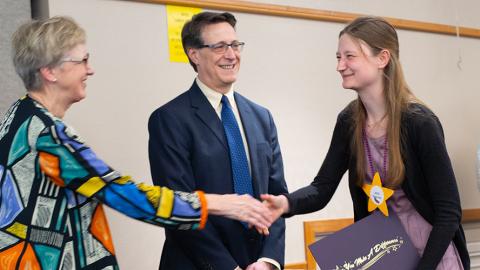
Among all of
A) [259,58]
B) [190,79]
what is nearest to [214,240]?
[190,79]

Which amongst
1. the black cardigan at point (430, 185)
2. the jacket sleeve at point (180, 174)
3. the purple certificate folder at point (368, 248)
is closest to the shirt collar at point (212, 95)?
the jacket sleeve at point (180, 174)

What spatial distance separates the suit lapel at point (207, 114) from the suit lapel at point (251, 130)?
87mm

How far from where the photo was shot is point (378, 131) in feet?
5.45

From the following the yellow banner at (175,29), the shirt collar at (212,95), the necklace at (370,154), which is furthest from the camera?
the yellow banner at (175,29)

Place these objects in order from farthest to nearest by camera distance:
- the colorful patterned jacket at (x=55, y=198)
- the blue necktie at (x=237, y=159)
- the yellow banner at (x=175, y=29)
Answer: the yellow banner at (x=175, y=29) < the blue necktie at (x=237, y=159) < the colorful patterned jacket at (x=55, y=198)

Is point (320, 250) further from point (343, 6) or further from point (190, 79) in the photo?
point (343, 6)

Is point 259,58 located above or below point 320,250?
above

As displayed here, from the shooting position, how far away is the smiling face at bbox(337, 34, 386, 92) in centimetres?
169

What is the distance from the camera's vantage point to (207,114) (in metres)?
1.91

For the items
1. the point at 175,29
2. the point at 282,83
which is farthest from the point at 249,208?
the point at 282,83

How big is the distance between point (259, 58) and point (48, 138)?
1.55 metres

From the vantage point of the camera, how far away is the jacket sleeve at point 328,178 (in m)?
1.77

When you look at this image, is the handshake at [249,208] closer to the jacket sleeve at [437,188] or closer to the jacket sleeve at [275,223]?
the jacket sleeve at [275,223]

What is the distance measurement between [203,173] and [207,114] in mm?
200
